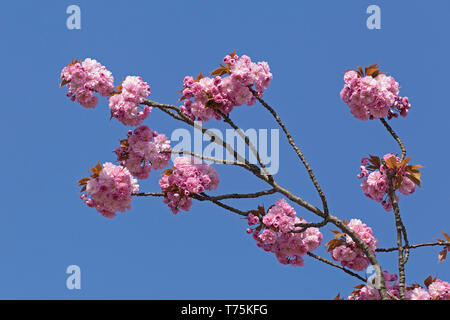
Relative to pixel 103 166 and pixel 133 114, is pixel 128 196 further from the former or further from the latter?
pixel 133 114

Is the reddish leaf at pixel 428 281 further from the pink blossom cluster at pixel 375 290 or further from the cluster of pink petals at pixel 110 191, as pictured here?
the cluster of pink petals at pixel 110 191

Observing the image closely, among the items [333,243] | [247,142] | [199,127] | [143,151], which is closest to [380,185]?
[333,243]

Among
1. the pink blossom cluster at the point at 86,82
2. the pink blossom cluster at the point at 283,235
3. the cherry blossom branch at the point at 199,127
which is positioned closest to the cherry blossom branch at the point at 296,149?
the pink blossom cluster at the point at 283,235

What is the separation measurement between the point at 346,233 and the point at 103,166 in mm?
3391

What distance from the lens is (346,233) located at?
Answer: 728 centimetres

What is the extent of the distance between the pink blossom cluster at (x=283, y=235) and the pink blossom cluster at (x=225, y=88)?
1.48m

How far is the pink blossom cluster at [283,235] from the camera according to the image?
7.14 metres

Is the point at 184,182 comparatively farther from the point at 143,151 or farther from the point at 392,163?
the point at 392,163

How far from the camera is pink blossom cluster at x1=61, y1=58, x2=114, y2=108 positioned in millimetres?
7105

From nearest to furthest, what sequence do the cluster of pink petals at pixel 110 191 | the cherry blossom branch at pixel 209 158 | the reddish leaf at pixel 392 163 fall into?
the cluster of pink petals at pixel 110 191
the cherry blossom branch at pixel 209 158
the reddish leaf at pixel 392 163
